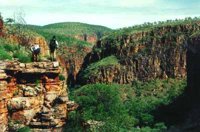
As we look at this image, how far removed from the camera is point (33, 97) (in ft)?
127

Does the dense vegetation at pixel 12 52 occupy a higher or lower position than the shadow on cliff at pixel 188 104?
higher

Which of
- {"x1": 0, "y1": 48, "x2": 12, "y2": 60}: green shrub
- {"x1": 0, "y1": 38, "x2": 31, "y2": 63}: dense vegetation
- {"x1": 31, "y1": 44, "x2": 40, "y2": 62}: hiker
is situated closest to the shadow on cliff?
{"x1": 0, "y1": 38, "x2": 31, "y2": 63}: dense vegetation

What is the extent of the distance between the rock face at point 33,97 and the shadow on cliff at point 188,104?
84.9 meters

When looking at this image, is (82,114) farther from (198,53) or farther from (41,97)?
(198,53)

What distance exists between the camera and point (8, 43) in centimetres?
4366

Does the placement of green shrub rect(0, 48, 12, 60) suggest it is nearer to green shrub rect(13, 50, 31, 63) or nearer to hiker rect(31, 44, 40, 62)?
green shrub rect(13, 50, 31, 63)

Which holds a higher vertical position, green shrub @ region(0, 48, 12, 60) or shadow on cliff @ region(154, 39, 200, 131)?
green shrub @ region(0, 48, 12, 60)

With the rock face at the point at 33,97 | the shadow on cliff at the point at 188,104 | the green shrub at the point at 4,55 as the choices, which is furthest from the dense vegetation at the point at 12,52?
the shadow on cliff at the point at 188,104

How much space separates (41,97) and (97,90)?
30.8 m

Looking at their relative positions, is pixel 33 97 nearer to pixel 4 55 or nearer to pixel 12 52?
pixel 4 55

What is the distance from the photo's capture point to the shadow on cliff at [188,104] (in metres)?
127

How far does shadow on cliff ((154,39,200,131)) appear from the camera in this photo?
126875 mm

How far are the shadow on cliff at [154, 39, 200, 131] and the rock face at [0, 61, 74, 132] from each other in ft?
279

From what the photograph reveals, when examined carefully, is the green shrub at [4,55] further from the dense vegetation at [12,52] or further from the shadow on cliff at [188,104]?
the shadow on cliff at [188,104]
